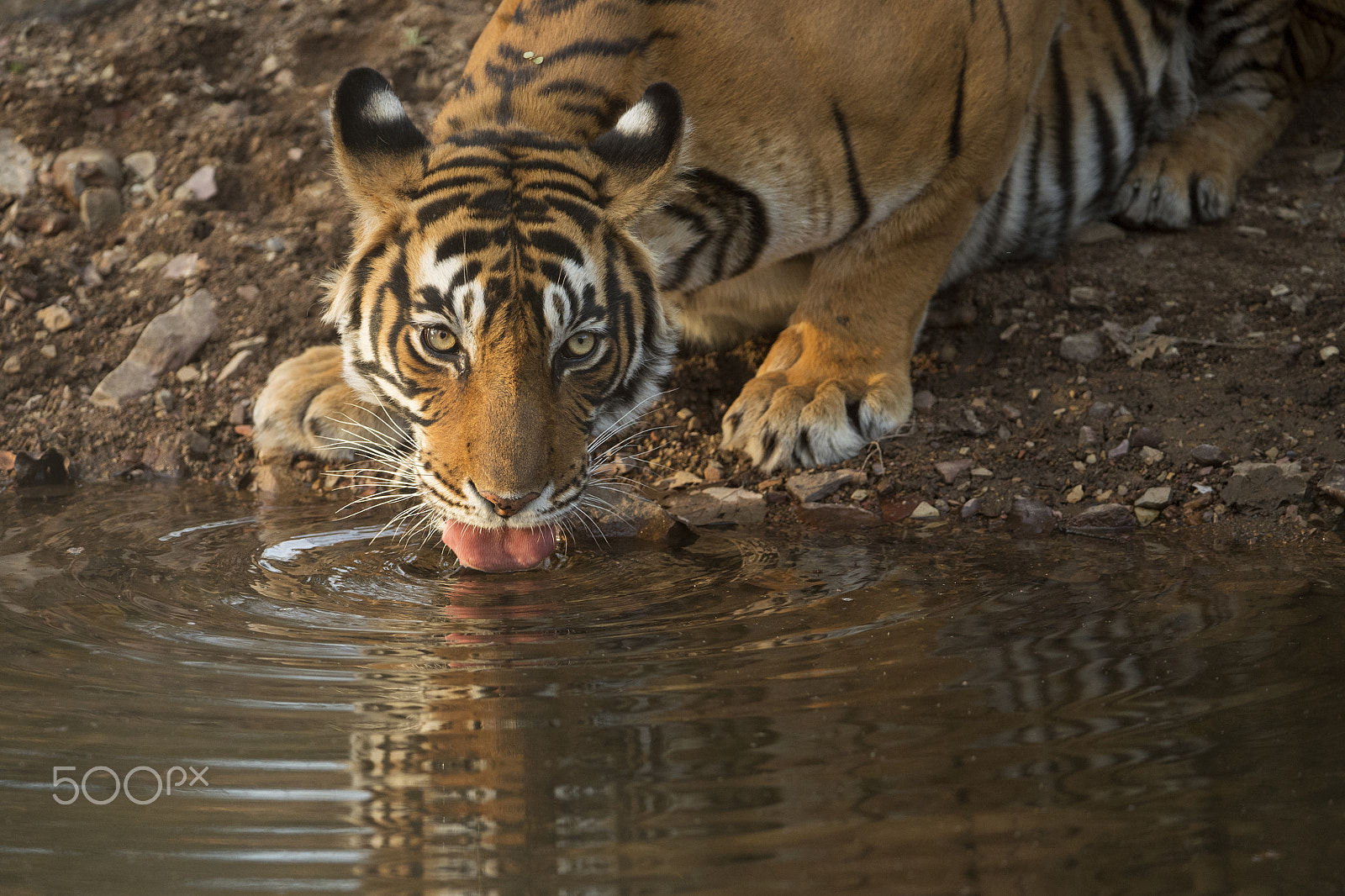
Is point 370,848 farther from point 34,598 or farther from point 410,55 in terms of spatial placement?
point 410,55

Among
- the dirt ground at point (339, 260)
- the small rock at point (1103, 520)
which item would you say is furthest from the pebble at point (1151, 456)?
the small rock at point (1103, 520)

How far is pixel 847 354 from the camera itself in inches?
138

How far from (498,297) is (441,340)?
169 mm

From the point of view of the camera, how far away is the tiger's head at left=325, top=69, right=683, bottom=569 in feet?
8.20

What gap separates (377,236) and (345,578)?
0.72 meters

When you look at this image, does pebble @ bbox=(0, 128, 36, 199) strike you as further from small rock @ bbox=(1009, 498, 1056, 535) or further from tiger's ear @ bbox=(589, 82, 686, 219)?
small rock @ bbox=(1009, 498, 1056, 535)

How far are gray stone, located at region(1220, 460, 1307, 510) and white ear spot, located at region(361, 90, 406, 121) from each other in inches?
79.3

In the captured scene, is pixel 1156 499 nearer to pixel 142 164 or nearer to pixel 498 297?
pixel 498 297

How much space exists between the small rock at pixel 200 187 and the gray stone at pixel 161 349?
53cm

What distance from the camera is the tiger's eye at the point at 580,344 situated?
2635 mm

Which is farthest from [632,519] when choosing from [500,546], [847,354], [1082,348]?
[1082,348]

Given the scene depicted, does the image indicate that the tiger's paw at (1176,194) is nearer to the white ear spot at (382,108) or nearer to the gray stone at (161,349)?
the white ear spot at (382,108)

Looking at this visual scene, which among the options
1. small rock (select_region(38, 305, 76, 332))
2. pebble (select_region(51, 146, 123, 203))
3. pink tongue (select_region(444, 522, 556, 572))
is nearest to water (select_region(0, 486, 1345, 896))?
pink tongue (select_region(444, 522, 556, 572))

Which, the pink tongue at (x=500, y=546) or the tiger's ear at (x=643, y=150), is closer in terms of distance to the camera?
the tiger's ear at (x=643, y=150)
